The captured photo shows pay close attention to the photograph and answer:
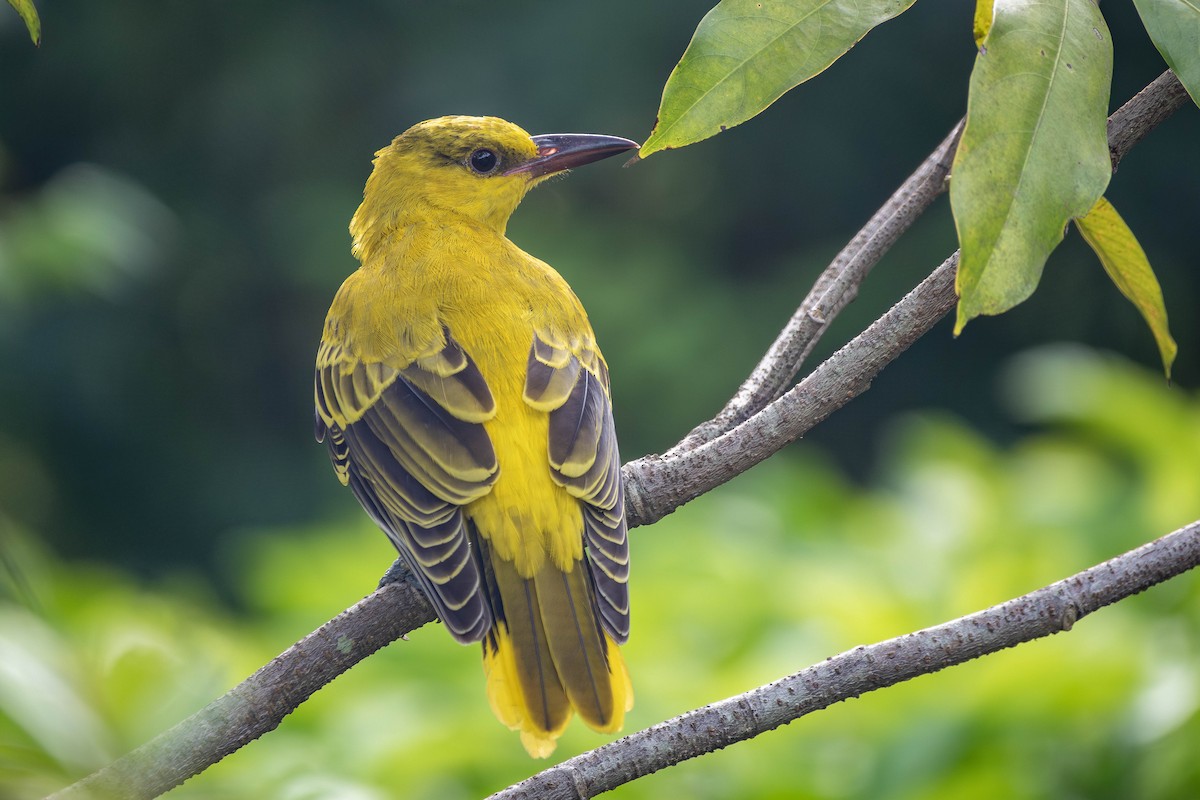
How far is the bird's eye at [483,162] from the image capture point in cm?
304

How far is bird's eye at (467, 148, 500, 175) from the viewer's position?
304 cm

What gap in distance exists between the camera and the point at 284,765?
3.60 m

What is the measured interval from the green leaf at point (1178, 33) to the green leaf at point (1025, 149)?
0.21 feet

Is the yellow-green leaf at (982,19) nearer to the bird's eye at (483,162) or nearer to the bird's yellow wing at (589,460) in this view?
the bird's yellow wing at (589,460)

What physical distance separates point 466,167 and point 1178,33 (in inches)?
76.8

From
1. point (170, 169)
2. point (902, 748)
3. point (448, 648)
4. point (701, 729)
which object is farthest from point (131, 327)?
point (701, 729)

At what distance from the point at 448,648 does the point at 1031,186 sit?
12.8 ft

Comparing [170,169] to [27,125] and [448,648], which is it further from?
[448,648]

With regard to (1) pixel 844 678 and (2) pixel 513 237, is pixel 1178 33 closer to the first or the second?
(1) pixel 844 678

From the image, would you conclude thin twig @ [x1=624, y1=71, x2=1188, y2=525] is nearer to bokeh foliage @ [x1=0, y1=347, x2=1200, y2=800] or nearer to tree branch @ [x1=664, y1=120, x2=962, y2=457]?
tree branch @ [x1=664, y1=120, x2=962, y2=457]

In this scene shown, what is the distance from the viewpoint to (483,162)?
10.0 ft

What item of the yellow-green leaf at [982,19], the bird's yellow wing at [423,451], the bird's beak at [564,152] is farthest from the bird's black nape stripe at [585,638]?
the yellow-green leaf at [982,19]

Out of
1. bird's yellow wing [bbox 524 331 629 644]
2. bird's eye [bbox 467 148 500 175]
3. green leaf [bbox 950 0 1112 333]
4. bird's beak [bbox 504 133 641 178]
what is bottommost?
green leaf [bbox 950 0 1112 333]

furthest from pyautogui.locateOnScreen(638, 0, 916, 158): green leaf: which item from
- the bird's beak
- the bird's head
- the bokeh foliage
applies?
the bird's head
